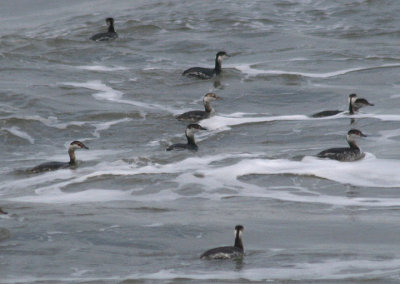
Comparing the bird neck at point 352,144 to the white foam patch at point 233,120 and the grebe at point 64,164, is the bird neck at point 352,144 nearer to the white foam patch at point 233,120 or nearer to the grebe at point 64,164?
the white foam patch at point 233,120

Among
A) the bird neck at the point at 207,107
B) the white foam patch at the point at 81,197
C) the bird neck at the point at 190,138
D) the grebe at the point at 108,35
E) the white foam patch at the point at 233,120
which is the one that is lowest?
the white foam patch at the point at 81,197

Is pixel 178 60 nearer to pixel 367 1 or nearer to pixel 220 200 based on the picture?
pixel 367 1

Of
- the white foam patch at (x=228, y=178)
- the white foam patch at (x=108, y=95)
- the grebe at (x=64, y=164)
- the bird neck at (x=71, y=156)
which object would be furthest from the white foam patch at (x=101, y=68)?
the white foam patch at (x=228, y=178)

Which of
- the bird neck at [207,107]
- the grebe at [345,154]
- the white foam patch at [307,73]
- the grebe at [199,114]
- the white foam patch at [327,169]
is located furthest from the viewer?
the white foam patch at [307,73]

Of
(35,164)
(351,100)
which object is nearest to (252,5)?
(351,100)

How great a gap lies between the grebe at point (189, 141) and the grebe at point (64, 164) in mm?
1692

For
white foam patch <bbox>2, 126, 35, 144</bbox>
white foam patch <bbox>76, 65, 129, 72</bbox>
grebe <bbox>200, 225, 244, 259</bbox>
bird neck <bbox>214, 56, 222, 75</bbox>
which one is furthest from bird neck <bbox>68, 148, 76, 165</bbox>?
white foam patch <bbox>76, 65, 129, 72</bbox>

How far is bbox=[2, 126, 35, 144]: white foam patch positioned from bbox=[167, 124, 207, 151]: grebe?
124 inches

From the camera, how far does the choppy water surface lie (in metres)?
13.0

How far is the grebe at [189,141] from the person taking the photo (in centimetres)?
2031

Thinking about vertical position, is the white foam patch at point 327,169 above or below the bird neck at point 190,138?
below

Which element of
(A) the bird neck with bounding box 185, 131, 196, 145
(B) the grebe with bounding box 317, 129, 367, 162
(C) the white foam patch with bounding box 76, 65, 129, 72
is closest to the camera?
(B) the grebe with bounding box 317, 129, 367, 162

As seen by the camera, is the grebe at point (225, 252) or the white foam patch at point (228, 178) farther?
the white foam patch at point (228, 178)

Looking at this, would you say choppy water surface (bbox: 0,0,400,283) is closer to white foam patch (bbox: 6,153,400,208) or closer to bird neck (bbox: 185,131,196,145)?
white foam patch (bbox: 6,153,400,208)
